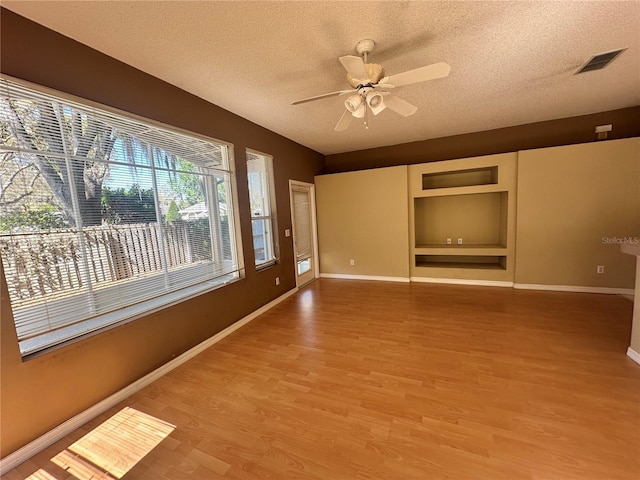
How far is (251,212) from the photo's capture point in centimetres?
358

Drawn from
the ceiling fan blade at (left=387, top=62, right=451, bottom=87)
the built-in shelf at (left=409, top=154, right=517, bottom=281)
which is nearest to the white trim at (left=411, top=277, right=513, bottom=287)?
the built-in shelf at (left=409, top=154, right=517, bottom=281)

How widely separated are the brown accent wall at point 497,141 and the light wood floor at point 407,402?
8.84 feet

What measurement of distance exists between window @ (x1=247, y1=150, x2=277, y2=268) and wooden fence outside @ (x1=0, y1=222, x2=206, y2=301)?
1.26 metres

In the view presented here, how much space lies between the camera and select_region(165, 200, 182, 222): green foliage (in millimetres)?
2514

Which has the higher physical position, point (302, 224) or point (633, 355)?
point (302, 224)

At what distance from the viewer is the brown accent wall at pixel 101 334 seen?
5.10 ft

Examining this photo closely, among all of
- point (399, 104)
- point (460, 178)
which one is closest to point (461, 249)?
point (460, 178)

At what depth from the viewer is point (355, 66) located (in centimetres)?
180

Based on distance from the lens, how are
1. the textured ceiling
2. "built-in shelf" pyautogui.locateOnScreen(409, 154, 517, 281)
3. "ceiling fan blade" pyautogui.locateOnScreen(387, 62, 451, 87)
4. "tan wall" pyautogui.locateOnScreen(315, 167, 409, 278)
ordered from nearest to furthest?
the textured ceiling → "ceiling fan blade" pyautogui.locateOnScreen(387, 62, 451, 87) → "built-in shelf" pyautogui.locateOnScreen(409, 154, 517, 281) → "tan wall" pyautogui.locateOnScreen(315, 167, 409, 278)

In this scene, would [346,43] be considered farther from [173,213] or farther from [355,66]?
[173,213]

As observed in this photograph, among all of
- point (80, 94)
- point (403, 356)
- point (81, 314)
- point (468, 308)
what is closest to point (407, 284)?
point (468, 308)

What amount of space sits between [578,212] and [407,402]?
4093mm

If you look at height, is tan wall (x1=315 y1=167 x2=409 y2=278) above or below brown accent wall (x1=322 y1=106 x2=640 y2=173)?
below

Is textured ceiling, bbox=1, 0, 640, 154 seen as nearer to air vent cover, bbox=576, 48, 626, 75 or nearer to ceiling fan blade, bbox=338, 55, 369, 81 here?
air vent cover, bbox=576, 48, 626, 75
